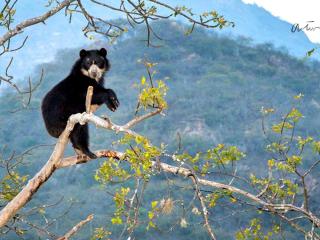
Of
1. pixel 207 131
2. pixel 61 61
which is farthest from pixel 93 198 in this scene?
pixel 61 61

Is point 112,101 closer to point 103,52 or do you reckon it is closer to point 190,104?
point 103,52

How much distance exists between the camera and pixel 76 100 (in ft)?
25.4

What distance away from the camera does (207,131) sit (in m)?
76.4

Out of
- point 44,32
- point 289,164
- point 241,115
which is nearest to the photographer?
point 289,164

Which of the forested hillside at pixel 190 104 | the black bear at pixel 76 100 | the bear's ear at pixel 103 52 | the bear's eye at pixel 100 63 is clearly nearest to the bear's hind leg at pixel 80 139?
the black bear at pixel 76 100

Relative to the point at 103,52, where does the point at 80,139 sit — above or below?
below

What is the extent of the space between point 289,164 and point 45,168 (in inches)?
90.4

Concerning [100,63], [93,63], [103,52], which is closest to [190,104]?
[103,52]

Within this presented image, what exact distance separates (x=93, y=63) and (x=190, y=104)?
74.6m

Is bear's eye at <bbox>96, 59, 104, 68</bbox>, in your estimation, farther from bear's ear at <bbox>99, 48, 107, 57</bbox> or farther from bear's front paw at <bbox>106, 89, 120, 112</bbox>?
bear's front paw at <bbox>106, 89, 120, 112</bbox>

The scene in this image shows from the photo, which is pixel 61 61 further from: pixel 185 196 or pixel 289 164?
pixel 289 164

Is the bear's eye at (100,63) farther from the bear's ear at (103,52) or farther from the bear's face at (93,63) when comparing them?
the bear's ear at (103,52)

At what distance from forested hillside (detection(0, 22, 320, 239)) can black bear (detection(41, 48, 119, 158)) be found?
4139cm

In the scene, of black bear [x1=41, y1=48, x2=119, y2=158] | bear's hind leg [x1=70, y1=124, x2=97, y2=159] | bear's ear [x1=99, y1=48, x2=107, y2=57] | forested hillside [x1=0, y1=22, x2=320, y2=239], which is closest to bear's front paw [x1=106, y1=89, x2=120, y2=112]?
black bear [x1=41, y1=48, x2=119, y2=158]
